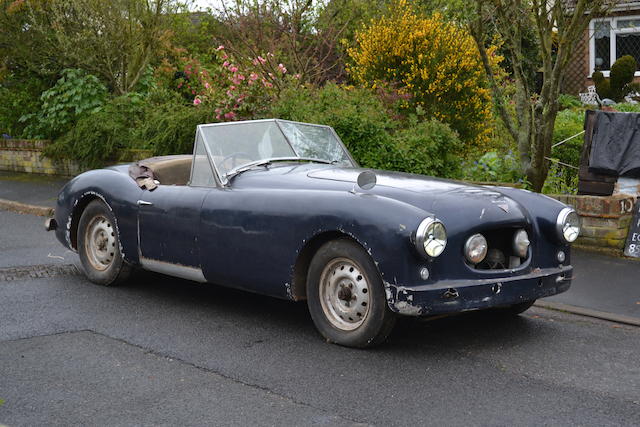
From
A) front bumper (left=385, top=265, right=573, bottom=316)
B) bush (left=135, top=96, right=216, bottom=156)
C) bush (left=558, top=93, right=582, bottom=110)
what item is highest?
bush (left=558, top=93, right=582, bottom=110)

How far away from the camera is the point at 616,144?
9219mm

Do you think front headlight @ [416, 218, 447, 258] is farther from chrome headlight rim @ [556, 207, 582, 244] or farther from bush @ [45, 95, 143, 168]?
bush @ [45, 95, 143, 168]

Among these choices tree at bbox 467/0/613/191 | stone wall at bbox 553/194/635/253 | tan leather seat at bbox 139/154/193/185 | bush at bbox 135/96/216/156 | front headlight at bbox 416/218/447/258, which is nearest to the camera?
front headlight at bbox 416/218/447/258

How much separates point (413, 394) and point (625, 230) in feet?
16.5

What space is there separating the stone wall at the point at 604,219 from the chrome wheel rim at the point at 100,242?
15.6ft

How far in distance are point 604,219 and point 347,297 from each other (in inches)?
172

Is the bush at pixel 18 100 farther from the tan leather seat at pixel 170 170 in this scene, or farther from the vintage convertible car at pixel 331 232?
the vintage convertible car at pixel 331 232

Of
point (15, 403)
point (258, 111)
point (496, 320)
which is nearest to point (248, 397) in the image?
point (15, 403)

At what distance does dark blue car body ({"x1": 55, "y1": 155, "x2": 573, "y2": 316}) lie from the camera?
4836 mm

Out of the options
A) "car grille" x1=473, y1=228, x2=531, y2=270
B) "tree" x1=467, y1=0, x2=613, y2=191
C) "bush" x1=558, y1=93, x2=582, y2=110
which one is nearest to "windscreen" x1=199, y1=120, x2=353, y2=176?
"car grille" x1=473, y1=228, x2=531, y2=270

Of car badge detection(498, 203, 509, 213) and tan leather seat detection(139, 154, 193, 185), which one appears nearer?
car badge detection(498, 203, 509, 213)

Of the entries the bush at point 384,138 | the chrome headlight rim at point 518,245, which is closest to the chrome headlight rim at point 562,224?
the chrome headlight rim at point 518,245

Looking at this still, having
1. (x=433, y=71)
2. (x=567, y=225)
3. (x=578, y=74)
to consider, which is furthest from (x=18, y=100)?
(x=578, y=74)

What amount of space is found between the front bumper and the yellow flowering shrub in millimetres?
7725
